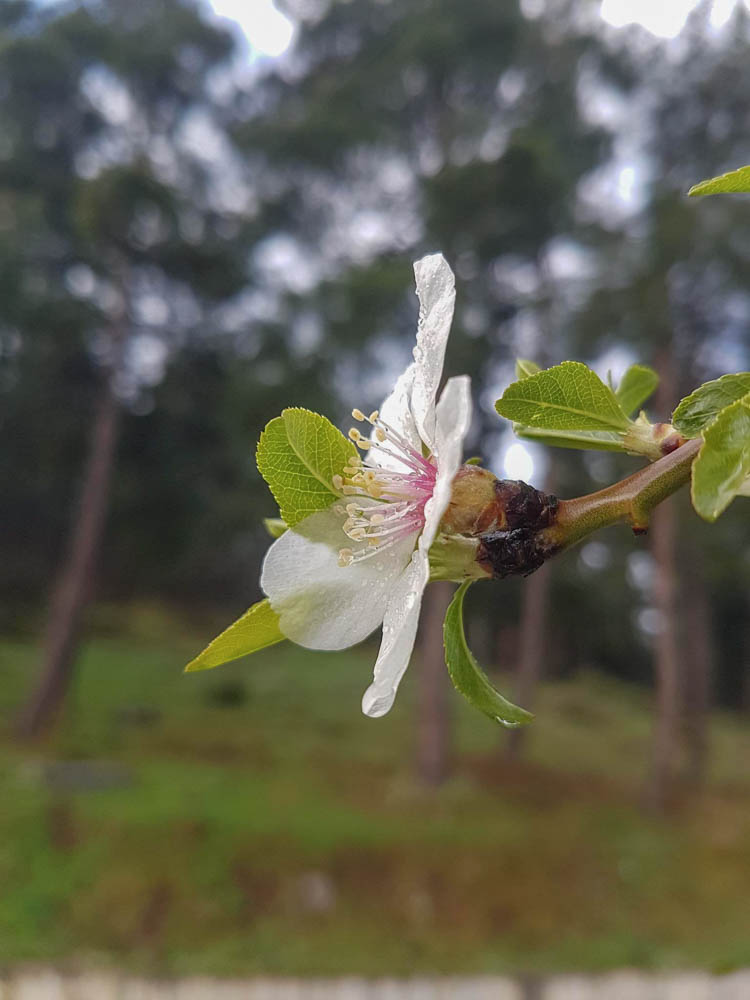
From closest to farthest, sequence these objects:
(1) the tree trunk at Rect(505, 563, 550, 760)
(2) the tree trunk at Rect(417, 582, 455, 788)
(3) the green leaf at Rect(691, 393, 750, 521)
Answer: (3) the green leaf at Rect(691, 393, 750, 521) < (2) the tree trunk at Rect(417, 582, 455, 788) < (1) the tree trunk at Rect(505, 563, 550, 760)

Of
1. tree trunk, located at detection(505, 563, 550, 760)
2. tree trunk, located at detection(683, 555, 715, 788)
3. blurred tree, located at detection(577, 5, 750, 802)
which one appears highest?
blurred tree, located at detection(577, 5, 750, 802)

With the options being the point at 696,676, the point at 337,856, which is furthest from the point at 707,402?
the point at 696,676

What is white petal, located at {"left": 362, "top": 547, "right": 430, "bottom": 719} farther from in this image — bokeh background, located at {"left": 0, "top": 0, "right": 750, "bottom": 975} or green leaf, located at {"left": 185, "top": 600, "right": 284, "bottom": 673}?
bokeh background, located at {"left": 0, "top": 0, "right": 750, "bottom": 975}

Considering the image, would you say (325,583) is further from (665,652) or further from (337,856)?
(665,652)

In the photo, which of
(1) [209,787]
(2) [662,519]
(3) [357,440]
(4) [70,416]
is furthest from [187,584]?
(3) [357,440]

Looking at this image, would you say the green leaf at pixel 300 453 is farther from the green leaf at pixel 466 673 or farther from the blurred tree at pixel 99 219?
the blurred tree at pixel 99 219

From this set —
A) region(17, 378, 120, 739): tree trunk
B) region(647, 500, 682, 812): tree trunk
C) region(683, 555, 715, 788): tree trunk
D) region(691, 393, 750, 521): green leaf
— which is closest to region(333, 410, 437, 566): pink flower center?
region(691, 393, 750, 521): green leaf
